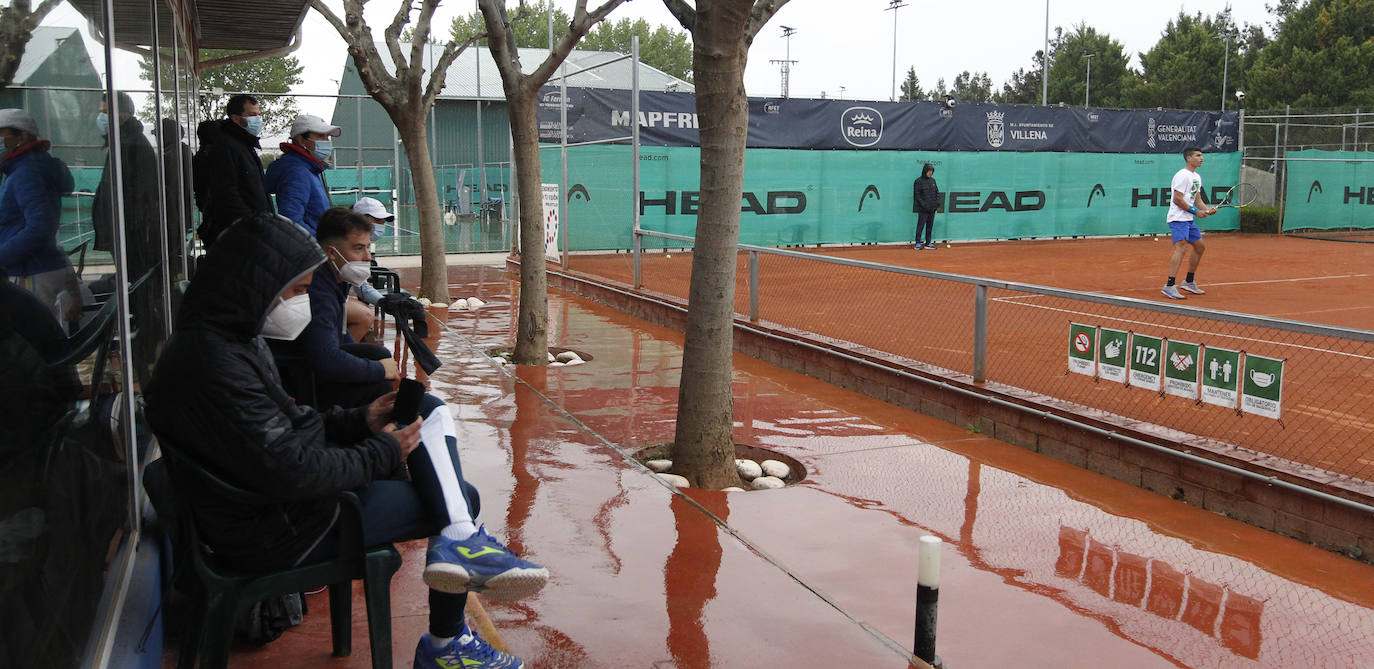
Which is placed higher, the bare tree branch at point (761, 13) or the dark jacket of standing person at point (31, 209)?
the bare tree branch at point (761, 13)

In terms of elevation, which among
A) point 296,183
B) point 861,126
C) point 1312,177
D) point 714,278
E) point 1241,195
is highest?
point 861,126

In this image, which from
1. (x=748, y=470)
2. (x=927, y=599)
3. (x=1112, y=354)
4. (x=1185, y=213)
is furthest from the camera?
(x=1185, y=213)

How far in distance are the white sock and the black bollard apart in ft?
4.87

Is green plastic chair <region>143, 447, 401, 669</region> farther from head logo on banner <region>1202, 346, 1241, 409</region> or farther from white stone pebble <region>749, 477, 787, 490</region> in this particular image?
head logo on banner <region>1202, 346, 1241, 409</region>

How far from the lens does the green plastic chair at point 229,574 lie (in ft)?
9.18

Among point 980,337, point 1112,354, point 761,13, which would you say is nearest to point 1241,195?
point 980,337

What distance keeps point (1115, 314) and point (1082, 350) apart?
5.48m

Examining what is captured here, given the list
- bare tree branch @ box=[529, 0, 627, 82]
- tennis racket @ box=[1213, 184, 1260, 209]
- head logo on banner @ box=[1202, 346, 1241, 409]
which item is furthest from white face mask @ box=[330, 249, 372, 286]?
tennis racket @ box=[1213, 184, 1260, 209]

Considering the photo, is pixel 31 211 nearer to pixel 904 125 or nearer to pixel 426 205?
pixel 426 205

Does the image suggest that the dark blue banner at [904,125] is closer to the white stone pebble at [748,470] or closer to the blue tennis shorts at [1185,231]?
the blue tennis shorts at [1185,231]


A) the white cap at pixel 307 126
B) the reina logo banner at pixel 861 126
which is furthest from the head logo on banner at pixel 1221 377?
the reina logo banner at pixel 861 126

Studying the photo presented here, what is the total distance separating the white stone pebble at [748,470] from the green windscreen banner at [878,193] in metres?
11.5

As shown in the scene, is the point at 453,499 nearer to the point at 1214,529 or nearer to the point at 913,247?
the point at 1214,529

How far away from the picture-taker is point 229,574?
2842 millimetres
